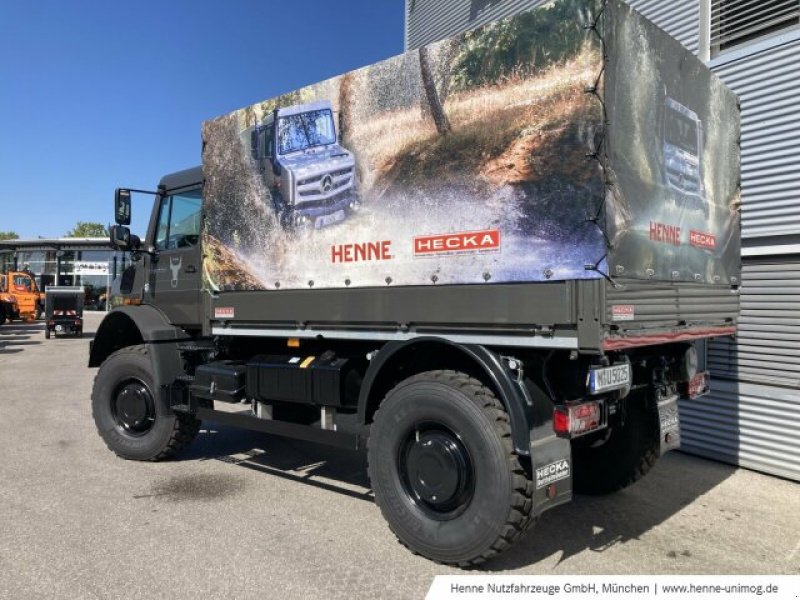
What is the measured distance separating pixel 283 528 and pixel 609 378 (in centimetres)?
256

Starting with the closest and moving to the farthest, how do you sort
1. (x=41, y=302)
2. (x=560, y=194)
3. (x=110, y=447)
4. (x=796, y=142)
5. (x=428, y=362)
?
(x=560, y=194), (x=428, y=362), (x=796, y=142), (x=110, y=447), (x=41, y=302)

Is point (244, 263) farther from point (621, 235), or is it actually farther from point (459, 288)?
point (621, 235)

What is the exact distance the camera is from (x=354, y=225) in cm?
443

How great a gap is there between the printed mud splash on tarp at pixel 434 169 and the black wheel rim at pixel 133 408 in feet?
5.71

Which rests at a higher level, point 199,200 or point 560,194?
point 199,200

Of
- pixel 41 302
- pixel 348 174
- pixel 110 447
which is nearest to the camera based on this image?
pixel 348 174

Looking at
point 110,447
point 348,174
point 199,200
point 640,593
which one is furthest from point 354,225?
point 110,447

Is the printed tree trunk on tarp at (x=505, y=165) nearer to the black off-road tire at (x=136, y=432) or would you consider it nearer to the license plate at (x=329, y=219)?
the license plate at (x=329, y=219)

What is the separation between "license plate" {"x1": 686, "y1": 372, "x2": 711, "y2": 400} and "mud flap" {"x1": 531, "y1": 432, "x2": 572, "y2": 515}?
5.38 feet

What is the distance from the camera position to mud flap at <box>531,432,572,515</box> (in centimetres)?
339

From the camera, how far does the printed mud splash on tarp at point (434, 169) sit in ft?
11.2

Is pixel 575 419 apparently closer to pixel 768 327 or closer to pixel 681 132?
pixel 681 132

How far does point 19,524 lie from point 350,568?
102 inches

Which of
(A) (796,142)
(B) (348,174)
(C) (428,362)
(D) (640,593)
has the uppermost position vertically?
(A) (796,142)
